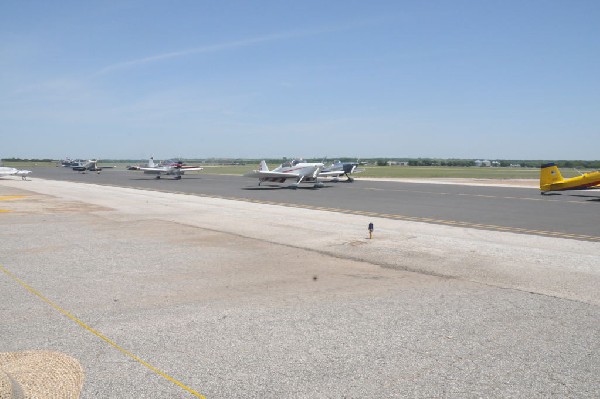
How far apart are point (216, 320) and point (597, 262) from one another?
972cm

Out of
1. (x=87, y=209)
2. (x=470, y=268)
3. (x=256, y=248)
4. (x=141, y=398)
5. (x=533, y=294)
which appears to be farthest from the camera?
(x=87, y=209)

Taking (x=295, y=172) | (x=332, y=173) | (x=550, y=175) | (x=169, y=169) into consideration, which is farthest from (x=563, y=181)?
(x=169, y=169)

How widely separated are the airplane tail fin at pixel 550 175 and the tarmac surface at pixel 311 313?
21.8m

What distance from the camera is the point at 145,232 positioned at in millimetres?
16500

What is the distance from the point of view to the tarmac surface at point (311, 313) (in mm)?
5309

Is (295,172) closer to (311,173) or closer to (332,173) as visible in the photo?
(311,173)

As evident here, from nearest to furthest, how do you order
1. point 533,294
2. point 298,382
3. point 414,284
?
point 298,382, point 533,294, point 414,284

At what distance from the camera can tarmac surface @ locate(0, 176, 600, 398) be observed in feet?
17.4

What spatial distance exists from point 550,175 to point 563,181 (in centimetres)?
96

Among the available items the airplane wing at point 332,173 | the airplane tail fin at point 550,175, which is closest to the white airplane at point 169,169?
the airplane wing at point 332,173

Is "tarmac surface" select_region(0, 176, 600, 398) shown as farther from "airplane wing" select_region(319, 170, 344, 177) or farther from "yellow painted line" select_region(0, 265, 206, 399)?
"airplane wing" select_region(319, 170, 344, 177)

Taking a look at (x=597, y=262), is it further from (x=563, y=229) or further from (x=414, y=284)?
(x=563, y=229)

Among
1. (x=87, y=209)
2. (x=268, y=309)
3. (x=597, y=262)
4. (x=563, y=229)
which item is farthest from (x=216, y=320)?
(x=87, y=209)

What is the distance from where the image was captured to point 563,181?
34.1 metres
